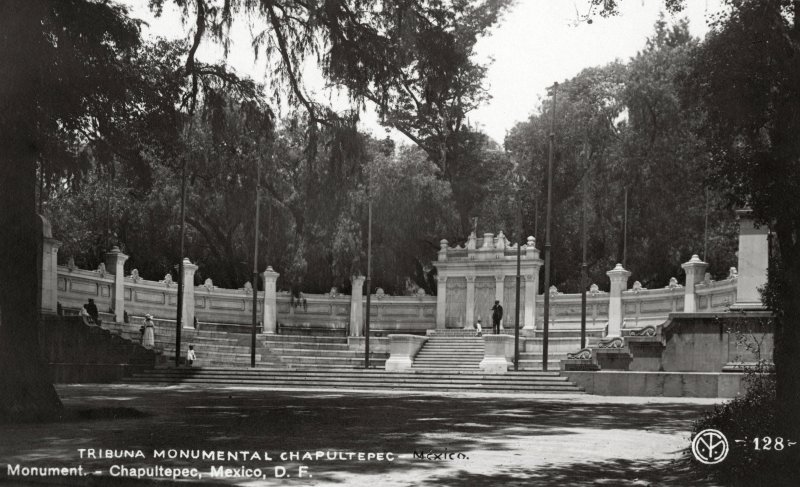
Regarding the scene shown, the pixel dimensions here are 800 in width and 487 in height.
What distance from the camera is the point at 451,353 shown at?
39531 millimetres

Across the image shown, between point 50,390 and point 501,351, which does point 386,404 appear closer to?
point 50,390

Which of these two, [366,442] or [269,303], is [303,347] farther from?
[366,442]

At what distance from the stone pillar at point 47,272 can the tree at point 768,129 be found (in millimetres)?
24116

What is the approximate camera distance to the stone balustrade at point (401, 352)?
36344mm

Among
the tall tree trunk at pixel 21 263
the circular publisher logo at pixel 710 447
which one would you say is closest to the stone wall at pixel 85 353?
the tall tree trunk at pixel 21 263

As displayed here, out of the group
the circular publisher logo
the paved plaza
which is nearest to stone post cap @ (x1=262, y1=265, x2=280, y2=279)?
the paved plaza

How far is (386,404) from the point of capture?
797 inches

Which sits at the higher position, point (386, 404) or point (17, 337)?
point (17, 337)

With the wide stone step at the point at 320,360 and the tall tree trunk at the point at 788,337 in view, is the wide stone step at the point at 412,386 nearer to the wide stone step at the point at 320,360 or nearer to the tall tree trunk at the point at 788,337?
the wide stone step at the point at 320,360

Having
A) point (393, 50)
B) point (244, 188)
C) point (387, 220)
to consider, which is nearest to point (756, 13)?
point (393, 50)

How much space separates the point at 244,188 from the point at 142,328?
53.8 feet

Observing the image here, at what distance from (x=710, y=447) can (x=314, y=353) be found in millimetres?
31611

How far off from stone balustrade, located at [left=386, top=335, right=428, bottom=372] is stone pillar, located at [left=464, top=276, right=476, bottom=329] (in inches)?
351

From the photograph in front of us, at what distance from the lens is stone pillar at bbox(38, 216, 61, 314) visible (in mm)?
31266
